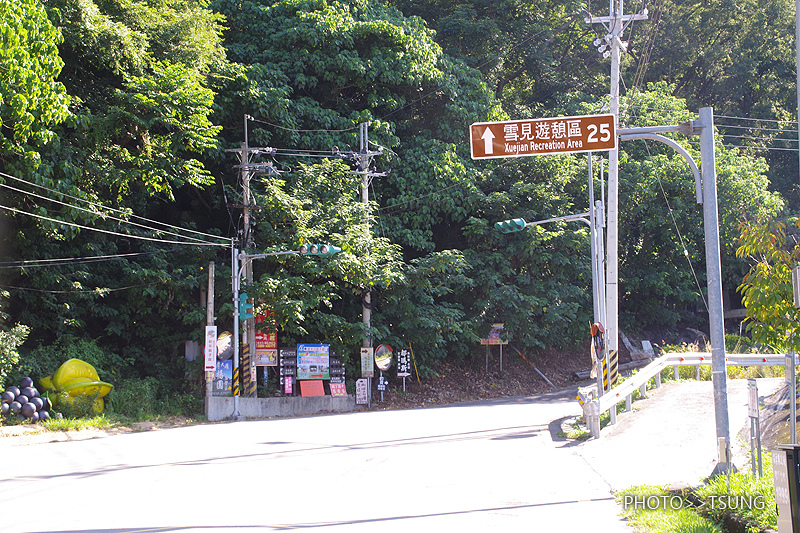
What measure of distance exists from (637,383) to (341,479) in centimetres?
817

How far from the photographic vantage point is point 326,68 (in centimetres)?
2709

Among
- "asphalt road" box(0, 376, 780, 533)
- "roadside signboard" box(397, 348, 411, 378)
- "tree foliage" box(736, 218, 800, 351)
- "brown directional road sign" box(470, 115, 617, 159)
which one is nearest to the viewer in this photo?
"tree foliage" box(736, 218, 800, 351)

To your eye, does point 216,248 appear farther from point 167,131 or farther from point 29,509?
point 29,509

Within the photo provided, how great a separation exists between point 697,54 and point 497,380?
2297cm

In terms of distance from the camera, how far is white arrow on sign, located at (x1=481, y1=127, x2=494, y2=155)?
27.4ft

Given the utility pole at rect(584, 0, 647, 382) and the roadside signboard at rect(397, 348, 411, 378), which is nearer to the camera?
the utility pole at rect(584, 0, 647, 382)

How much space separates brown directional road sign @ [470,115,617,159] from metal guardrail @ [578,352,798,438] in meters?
6.04

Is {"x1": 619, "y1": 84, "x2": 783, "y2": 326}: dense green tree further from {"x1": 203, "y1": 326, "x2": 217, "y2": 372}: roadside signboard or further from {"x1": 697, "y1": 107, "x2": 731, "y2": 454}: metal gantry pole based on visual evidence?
{"x1": 697, "y1": 107, "x2": 731, "y2": 454}: metal gantry pole

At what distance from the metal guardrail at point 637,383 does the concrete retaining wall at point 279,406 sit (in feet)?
34.7

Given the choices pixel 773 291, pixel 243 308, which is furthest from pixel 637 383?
pixel 243 308

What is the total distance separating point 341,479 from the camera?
32.0 ft

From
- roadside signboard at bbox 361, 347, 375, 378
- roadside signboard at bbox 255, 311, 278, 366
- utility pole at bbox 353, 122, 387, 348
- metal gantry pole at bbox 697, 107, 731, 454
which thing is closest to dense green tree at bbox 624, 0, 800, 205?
utility pole at bbox 353, 122, 387, 348

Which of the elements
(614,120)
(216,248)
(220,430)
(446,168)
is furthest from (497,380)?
(614,120)

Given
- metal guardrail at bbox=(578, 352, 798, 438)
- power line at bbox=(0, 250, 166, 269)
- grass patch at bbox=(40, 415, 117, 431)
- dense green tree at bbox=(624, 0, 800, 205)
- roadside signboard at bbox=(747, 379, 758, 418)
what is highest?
dense green tree at bbox=(624, 0, 800, 205)
